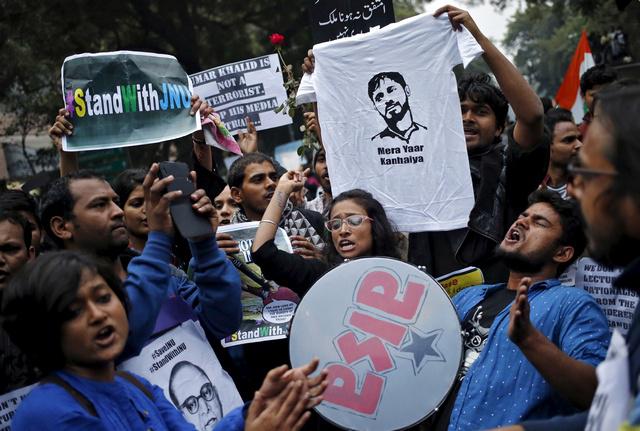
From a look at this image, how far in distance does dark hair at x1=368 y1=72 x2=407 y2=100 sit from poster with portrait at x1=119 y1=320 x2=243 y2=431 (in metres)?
1.57

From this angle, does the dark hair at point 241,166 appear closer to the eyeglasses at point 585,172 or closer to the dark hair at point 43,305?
the dark hair at point 43,305

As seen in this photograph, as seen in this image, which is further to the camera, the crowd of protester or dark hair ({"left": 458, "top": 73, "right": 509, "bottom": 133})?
dark hair ({"left": 458, "top": 73, "right": 509, "bottom": 133})

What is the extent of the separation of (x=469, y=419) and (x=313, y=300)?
724 mm

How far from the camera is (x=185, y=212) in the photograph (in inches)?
122

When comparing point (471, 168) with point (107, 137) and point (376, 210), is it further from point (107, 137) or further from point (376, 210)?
point (107, 137)

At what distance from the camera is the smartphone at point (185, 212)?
10.1ft

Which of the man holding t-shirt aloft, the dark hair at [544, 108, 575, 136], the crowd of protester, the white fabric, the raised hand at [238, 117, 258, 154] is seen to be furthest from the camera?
the raised hand at [238, 117, 258, 154]

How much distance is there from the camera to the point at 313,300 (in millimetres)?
3418

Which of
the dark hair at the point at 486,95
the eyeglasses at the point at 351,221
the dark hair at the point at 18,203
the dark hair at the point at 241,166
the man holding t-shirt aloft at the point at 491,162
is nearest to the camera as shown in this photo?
the dark hair at the point at 18,203

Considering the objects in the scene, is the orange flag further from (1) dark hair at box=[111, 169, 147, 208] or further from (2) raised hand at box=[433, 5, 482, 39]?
(1) dark hair at box=[111, 169, 147, 208]

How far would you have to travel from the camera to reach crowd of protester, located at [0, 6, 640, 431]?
7.95 feet

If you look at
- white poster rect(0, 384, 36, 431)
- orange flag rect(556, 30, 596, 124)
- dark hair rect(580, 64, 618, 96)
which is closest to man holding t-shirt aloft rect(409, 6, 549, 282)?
white poster rect(0, 384, 36, 431)

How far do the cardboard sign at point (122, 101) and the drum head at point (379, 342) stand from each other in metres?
1.73

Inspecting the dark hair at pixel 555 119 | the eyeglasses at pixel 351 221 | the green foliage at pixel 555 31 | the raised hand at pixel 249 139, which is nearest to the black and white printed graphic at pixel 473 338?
the eyeglasses at pixel 351 221
